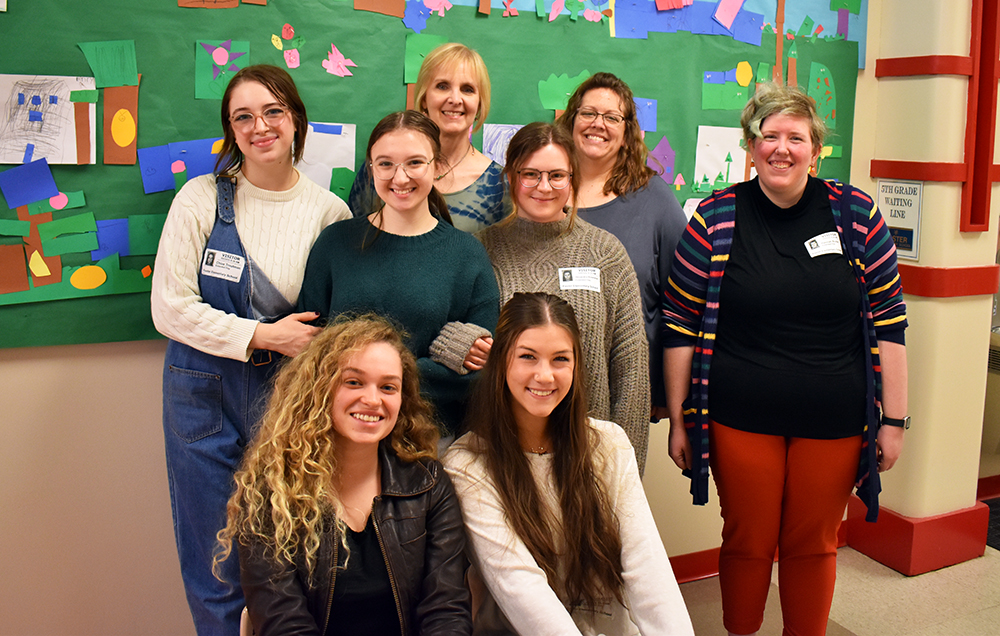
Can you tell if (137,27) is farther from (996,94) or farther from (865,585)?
(865,585)

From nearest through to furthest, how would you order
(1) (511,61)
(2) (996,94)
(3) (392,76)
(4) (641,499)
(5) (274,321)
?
(4) (641,499), (5) (274,321), (3) (392,76), (1) (511,61), (2) (996,94)

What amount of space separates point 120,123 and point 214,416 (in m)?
0.82

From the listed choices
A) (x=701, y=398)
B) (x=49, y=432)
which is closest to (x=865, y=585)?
(x=701, y=398)

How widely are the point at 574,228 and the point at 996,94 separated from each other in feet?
6.16

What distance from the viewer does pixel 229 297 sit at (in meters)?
1.92

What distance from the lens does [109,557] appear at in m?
2.24

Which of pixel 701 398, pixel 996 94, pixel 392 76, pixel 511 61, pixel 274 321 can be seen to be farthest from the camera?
pixel 996 94

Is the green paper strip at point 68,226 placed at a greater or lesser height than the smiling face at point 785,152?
lesser

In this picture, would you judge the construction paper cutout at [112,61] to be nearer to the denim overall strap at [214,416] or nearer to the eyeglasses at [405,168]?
the denim overall strap at [214,416]

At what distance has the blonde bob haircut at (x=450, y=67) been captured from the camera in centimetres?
216

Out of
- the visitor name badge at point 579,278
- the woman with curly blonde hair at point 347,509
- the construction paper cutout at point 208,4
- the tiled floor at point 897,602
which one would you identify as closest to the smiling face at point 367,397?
the woman with curly blonde hair at point 347,509

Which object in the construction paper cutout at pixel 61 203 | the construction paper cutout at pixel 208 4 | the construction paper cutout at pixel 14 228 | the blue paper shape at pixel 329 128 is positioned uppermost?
the construction paper cutout at pixel 208 4

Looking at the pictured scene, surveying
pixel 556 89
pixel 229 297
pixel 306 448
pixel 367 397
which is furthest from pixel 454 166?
pixel 306 448

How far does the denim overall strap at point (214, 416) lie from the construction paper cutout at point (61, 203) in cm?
42
